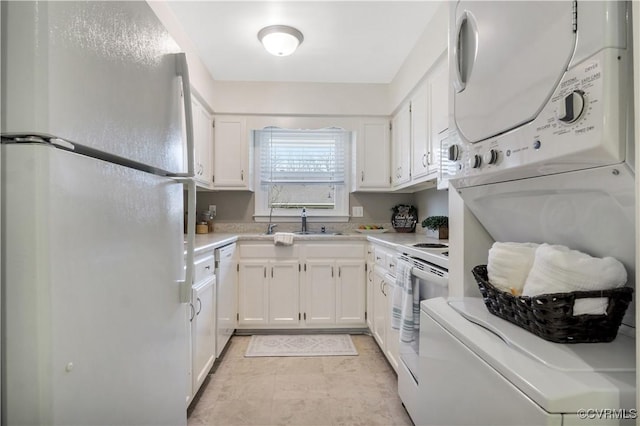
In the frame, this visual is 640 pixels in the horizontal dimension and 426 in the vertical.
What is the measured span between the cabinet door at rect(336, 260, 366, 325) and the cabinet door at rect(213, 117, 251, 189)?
131 centimetres

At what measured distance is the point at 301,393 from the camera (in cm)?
192

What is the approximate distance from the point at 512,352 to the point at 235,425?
157cm

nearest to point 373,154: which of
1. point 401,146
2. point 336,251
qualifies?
point 401,146

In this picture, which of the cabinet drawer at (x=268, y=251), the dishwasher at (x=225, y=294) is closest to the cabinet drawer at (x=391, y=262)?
the cabinet drawer at (x=268, y=251)

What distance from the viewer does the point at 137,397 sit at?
812 mm

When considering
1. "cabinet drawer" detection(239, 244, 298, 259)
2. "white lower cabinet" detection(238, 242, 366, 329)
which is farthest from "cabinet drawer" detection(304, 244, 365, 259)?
"cabinet drawer" detection(239, 244, 298, 259)

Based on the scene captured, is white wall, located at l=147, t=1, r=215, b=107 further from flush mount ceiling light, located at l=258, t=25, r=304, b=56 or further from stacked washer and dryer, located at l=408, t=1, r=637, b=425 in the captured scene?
stacked washer and dryer, located at l=408, t=1, r=637, b=425

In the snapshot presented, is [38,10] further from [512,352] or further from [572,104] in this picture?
[512,352]

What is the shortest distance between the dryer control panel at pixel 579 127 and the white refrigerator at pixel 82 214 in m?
0.91

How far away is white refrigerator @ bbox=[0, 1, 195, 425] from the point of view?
52 centimetres

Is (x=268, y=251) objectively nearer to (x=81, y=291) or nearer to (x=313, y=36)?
(x=313, y=36)

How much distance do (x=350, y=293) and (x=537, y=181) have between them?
227 cm

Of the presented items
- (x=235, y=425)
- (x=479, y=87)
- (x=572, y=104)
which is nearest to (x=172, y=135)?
(x=479, y=87)

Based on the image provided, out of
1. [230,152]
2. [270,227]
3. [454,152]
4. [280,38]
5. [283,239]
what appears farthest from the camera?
[270,227]
